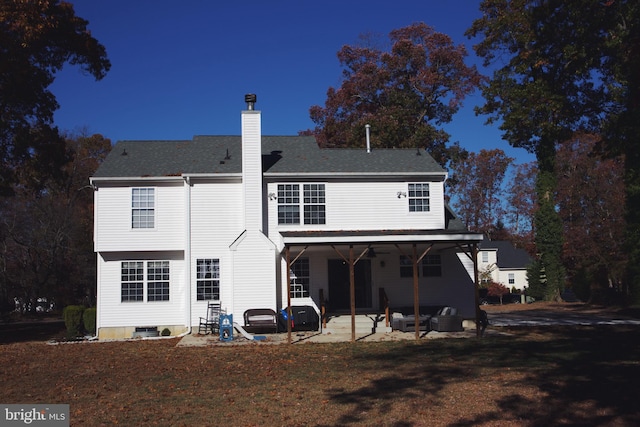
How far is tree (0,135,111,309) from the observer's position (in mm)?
33594

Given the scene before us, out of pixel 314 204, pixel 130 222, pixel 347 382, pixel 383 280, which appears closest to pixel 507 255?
pixel 383 280

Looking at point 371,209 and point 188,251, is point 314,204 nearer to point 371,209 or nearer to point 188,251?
point 371,209

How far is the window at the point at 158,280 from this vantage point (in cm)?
2062

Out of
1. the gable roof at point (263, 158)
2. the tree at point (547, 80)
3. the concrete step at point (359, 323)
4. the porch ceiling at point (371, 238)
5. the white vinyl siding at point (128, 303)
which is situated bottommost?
the concrete step at point (359, 323)

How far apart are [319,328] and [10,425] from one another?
494 inches

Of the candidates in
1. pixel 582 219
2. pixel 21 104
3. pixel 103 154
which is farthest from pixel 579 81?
pixel 103 154

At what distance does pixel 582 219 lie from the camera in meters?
34.8

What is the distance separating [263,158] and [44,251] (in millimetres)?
19218

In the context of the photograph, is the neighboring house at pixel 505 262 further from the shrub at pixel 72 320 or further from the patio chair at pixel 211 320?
the shrub at pixel 72 320

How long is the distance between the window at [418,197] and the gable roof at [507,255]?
28715 mm

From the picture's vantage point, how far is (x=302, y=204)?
2106cm

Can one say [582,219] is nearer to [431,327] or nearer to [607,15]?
[607,15]

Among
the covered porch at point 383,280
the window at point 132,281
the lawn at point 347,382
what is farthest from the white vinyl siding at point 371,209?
the lawn at point 347,382

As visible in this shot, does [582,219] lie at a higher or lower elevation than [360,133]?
lower
